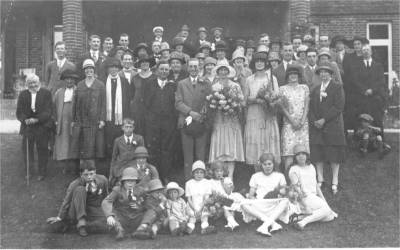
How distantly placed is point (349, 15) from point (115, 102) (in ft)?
32.4

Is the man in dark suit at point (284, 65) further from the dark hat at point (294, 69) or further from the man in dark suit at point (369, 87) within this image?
the man in dark suit at point (369, 87)

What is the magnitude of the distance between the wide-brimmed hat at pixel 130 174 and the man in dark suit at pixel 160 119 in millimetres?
1116

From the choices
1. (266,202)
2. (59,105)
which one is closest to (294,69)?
(266,202)

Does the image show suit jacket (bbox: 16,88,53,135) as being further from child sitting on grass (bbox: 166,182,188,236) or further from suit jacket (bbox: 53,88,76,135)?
child sitting on grass (bbox: 166,182,188,236)

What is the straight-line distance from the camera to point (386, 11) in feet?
51.9

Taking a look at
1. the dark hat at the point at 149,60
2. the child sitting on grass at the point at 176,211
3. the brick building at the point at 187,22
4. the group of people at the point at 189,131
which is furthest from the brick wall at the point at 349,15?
the child sitting on grass at the point at 176,211

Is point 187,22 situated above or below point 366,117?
above

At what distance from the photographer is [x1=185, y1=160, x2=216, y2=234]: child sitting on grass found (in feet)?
23.3

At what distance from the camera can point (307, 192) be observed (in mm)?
7441

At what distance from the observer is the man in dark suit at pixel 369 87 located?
32.3 ft

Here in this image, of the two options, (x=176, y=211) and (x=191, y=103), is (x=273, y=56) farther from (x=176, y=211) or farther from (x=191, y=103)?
(x=176, y=211)

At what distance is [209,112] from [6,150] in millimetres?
4827

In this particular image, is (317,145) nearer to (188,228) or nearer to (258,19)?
(188,228)

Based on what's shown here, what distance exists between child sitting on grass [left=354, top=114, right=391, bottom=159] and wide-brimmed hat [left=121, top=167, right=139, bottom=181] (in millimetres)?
4753
